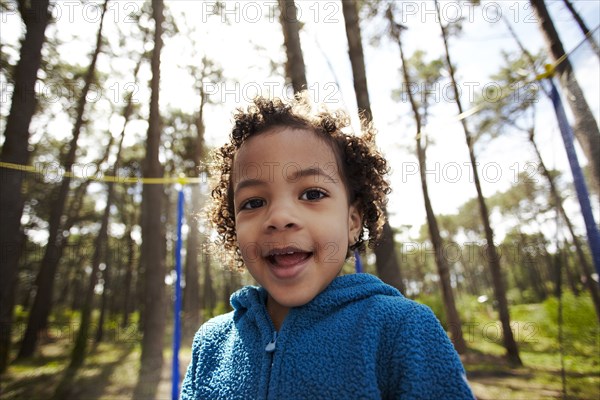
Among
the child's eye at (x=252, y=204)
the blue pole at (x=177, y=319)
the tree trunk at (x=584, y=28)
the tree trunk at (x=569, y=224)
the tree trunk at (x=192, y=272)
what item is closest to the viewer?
the child's eye at (x=252, y=204)

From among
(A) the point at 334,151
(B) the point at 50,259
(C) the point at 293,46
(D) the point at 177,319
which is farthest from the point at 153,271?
(A) the point at 334,151

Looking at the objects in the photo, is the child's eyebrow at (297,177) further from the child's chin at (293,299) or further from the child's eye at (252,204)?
the child's chin at (293,299)

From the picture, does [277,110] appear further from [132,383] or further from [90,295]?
[90,295]

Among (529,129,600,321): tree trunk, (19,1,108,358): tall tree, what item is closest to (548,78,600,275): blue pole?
(529,129,600,321): tree trunk

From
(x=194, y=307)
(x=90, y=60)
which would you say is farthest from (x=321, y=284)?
(x=90, y=60)

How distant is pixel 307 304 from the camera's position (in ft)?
3.87

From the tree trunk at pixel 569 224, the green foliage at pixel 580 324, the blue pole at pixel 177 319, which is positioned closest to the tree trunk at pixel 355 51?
the tree trunk at pixel 569 224

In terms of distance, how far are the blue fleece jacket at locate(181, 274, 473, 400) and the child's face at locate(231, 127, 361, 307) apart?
97mm

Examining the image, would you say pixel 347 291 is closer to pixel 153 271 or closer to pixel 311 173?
pixel 311 173

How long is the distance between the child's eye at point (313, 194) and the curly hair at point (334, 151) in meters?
0.18

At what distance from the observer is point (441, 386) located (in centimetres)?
85

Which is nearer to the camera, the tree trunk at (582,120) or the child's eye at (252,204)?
the child's eye at (252,204)

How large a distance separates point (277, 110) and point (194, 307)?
5754 mm

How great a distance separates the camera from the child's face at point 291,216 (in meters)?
1.14
